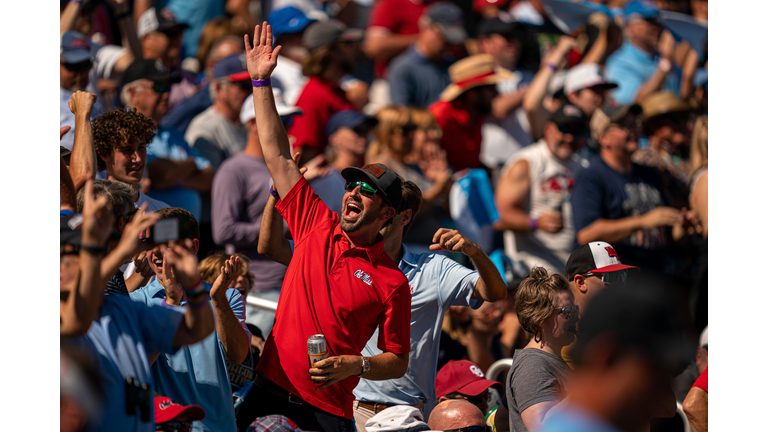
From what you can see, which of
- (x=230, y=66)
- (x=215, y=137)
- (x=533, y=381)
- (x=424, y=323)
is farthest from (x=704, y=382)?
(x=230, y=66)

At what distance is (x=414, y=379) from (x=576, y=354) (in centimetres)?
183

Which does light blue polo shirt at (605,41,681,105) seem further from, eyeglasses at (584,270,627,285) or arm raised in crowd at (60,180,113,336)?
arm raised in crowd at (60,180,113,336)

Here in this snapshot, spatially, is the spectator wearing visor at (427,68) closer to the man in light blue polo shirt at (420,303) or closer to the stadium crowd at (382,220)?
the stadium crowd at (382,220)

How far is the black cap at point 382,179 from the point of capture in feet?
11.6

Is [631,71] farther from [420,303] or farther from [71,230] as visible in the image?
[71,230]

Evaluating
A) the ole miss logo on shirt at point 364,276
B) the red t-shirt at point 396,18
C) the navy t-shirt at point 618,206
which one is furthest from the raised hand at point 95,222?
the red t-shirt at point 396,18

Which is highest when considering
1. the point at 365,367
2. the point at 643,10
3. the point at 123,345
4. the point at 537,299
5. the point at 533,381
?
the point at 123,345

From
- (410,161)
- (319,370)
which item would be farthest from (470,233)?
(319,370)

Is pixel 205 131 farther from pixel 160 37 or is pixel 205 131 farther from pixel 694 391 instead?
pixel 694 391

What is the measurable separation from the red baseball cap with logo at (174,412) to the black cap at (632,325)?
1.49 m

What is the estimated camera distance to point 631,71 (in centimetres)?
942

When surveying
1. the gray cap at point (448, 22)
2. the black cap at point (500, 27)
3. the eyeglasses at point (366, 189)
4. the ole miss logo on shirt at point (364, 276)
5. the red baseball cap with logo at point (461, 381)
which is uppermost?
the eyeglasses at point (366, 189)

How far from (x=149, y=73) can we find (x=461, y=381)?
3244 mm

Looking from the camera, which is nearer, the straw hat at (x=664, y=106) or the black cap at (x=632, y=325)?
the black cap at (x=632, y=325)
